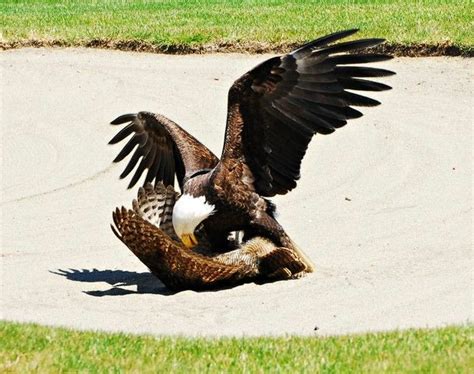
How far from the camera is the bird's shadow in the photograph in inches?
417

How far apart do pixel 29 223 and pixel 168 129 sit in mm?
2042

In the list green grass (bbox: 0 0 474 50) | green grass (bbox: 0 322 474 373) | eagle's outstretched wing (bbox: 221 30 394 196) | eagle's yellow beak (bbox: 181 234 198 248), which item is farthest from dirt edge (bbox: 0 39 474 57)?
green grass (bbox: 0 322 474 373)

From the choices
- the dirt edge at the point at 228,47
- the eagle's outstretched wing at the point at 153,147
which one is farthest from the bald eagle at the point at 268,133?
the dirt edge at the point at 228,47

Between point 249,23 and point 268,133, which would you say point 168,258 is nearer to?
point 268,133

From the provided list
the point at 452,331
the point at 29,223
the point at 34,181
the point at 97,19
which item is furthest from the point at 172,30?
the point at 452,331

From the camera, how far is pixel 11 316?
9625mm

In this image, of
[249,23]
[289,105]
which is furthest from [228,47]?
[289,105]

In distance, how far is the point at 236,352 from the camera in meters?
7.88

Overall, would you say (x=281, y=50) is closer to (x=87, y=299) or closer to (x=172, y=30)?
(x=172, y=30)

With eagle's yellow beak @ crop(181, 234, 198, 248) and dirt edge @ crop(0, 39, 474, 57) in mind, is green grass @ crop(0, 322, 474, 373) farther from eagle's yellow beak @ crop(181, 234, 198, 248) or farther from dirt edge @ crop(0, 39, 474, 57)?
dirt edge @ crop(0, 39, 474, 57)

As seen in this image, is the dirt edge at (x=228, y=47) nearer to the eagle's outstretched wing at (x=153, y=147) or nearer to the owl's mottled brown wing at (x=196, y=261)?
the eagle's outstretched wing at (x=153, y=147)

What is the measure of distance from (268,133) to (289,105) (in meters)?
0.29

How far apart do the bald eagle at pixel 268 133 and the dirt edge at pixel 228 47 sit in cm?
559

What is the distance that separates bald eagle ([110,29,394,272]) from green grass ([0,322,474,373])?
7.23ft
